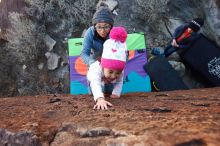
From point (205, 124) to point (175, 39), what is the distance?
9.35 feet

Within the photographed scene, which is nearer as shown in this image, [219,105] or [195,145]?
[195,145]

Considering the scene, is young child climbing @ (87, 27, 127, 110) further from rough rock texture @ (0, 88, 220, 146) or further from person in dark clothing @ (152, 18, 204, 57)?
person in dark clothing @ (152, 18, 204, 57)

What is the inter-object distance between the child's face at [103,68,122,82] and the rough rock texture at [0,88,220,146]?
0.30m

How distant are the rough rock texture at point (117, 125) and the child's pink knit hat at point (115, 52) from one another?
33cm

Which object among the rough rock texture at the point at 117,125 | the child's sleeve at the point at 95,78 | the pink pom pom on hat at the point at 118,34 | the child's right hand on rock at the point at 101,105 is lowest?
the rough rock texture at the point at 117,125

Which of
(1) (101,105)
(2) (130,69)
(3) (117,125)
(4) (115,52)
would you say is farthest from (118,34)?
(2) (130,69)

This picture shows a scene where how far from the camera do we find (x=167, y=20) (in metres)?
5.54

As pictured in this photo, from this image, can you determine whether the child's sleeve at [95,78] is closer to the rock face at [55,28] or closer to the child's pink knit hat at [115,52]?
the child's pink knit hat at [115,52]

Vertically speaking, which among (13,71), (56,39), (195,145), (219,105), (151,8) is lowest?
(195,145)

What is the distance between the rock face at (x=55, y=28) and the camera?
17.6 ft

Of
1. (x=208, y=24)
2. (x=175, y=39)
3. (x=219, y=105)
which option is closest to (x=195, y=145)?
(x=219, y=105)

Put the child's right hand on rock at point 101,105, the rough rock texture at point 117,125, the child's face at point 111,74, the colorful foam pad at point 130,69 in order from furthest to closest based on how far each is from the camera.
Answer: the colorful foam pad at point 130,69 < the child's face at point 111,74 < the child's right hand on rock at point 101,105 < the rough rock texture at point 117,125

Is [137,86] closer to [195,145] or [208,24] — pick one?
[208,24]

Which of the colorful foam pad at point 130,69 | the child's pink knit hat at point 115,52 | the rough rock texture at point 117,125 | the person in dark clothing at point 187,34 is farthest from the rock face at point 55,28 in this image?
the rough rock texture at point 117,125
